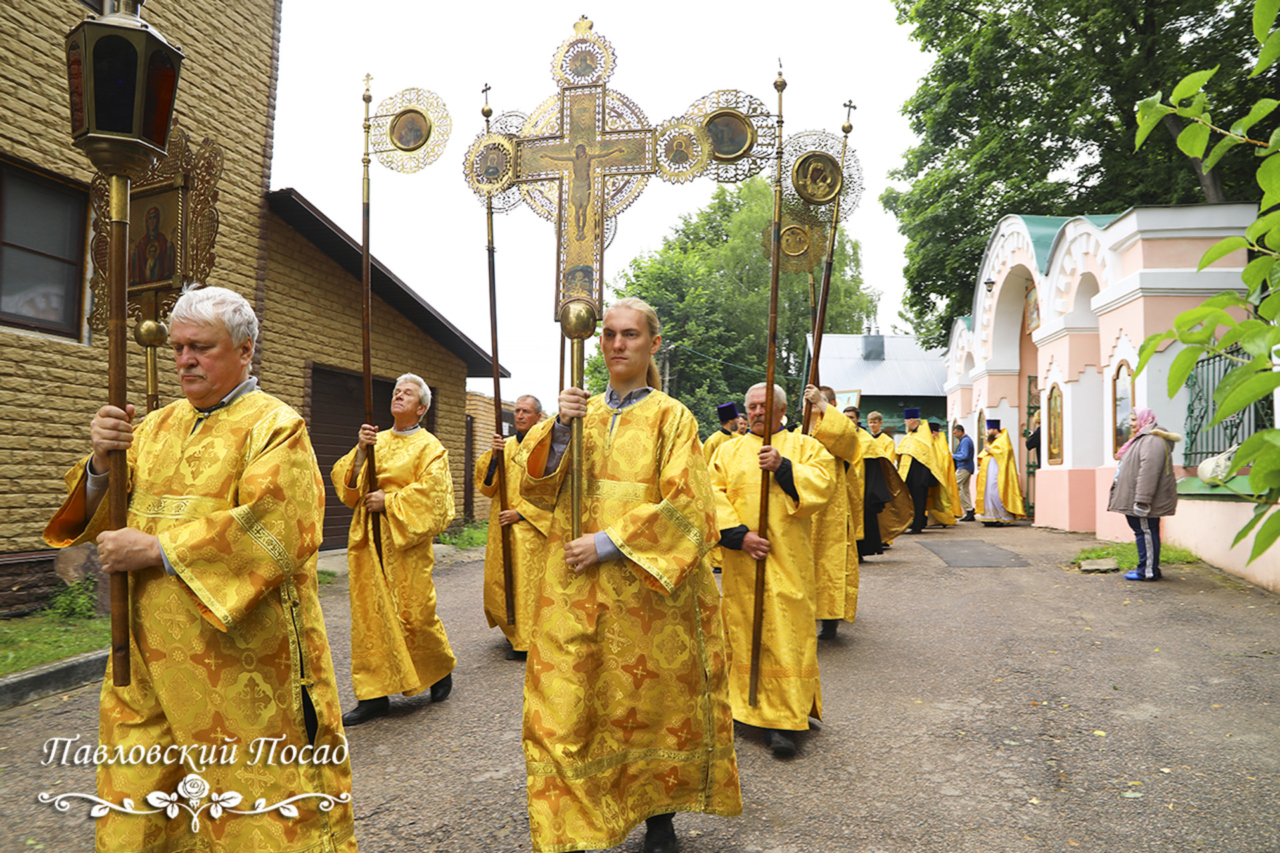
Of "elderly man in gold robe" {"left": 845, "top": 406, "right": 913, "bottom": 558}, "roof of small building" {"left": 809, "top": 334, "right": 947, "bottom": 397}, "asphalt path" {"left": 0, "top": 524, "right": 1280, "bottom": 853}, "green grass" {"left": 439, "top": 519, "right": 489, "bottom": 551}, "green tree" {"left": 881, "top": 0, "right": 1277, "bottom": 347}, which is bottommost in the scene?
"green grass" {"left": 439, "top": 519, "right": 489, "bottom": 551}

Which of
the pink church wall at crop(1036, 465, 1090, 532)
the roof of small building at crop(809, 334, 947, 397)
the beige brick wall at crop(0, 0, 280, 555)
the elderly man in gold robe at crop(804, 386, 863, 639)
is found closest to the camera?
the elderly man in gold robe at crop(804, 386, 863, 639)

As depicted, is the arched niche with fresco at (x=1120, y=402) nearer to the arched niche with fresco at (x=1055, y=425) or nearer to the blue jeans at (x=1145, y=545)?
the arched niche with fresco at (x=1055, y=425)

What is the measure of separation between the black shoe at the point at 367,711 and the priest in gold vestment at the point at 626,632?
2.20 meters

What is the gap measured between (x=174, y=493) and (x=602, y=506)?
1418 millimetres

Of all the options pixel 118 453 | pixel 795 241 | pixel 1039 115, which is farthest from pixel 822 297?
pixel 1039 115

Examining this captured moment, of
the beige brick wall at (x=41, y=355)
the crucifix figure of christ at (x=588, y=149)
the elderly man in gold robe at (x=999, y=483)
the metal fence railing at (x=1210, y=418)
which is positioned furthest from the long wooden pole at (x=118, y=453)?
the elderly man in gold robe at (x=999, y=483)

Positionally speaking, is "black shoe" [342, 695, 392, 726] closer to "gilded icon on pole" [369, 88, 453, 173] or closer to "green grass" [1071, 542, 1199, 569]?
"gilded icon on pole" [369, 88, 453, 173]

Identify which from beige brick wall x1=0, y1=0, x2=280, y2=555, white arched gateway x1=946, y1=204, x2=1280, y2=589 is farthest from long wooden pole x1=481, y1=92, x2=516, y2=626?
white arched gateway x1=946, y1=204, x2=1280, y2=589

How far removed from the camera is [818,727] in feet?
15.3

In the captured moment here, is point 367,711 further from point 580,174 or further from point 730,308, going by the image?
point 730,308

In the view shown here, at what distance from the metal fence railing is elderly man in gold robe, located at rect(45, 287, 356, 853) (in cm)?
947

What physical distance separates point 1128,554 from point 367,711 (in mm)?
8985

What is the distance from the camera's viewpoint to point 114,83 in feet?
8.20

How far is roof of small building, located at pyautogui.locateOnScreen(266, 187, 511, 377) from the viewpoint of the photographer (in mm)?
10297
